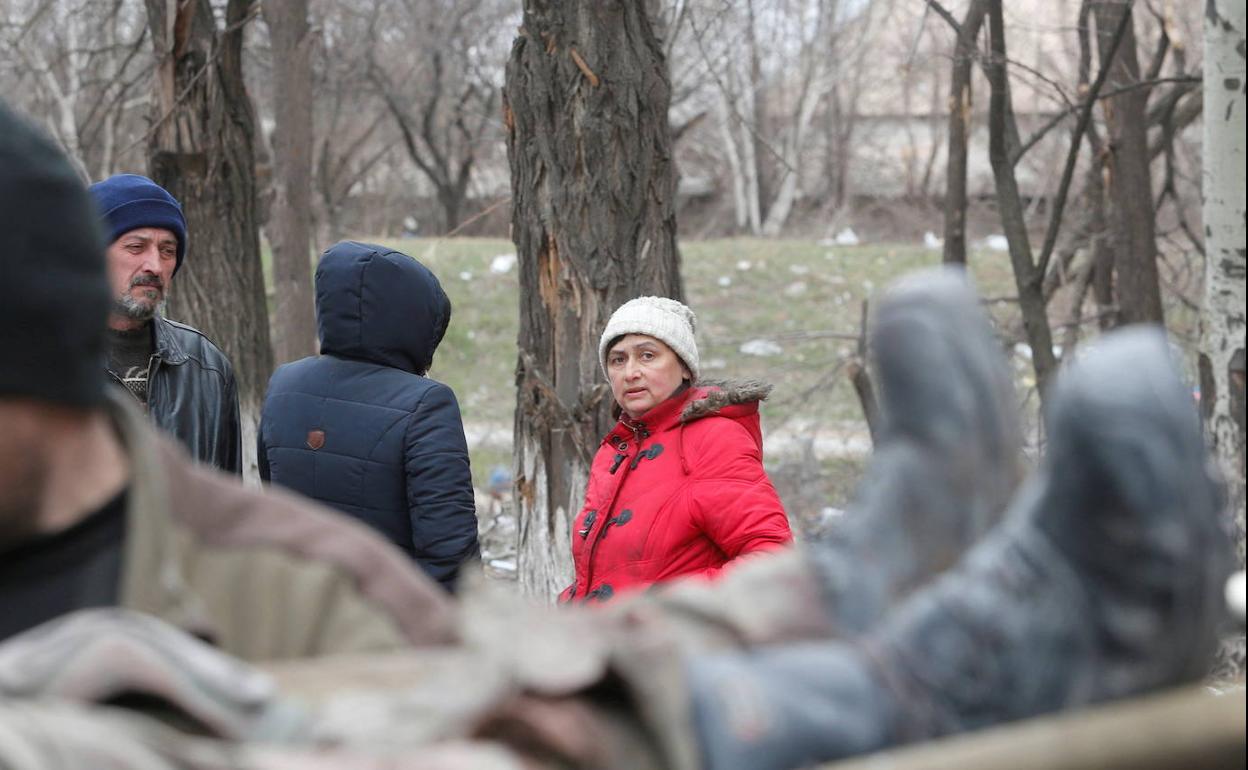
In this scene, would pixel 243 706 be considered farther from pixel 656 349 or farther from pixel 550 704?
pixel 656 349

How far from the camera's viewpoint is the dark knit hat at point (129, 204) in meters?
3.88

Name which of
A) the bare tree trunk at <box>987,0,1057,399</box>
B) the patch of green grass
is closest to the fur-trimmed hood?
the bare tree trunk at <box>987,0,1057,399</box>

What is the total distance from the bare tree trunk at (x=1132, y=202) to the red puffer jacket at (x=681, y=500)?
4564mm

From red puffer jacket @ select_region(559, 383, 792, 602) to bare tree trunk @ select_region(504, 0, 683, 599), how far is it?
878 mm

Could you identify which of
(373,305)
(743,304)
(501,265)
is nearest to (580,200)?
(373,305)

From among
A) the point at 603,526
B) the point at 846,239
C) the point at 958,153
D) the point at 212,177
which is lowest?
the point at 846,239

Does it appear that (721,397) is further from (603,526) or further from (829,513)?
(829,513)

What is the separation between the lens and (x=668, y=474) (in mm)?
3619

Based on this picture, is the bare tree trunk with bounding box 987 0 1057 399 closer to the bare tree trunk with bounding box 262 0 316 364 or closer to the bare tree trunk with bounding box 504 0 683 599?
the bare tree trunk with bounding box 504 0 683 599

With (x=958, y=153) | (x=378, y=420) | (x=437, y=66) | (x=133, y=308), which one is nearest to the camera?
(x=378, y=420)

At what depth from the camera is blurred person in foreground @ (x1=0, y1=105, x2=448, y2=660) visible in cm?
154

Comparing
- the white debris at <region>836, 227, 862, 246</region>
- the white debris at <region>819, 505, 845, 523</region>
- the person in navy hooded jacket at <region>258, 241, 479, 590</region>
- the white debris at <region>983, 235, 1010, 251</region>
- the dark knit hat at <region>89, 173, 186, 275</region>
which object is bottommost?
the white debris at <region>819, 505, 845, 523</region>

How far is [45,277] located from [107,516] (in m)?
0.30

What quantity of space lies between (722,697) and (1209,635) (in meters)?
0.59
